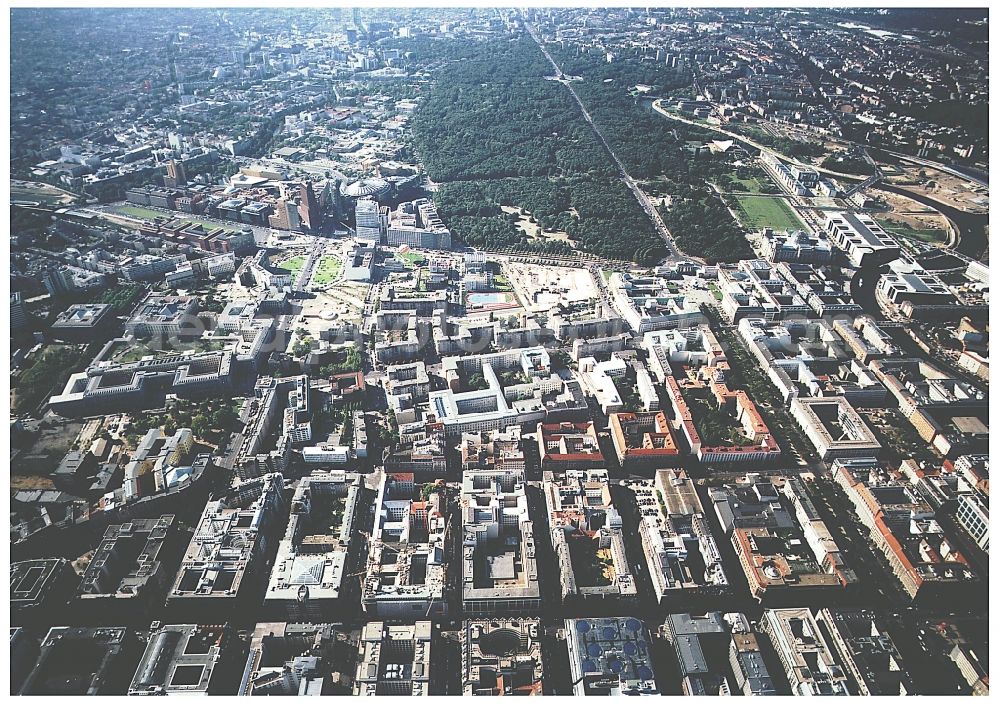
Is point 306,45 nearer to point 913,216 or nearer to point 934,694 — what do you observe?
point 913,216

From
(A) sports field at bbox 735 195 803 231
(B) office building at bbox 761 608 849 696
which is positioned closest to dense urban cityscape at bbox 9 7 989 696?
(B) office building at bbox 761 608 849 696

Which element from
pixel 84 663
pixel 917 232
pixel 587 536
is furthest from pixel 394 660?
pixel 917 232

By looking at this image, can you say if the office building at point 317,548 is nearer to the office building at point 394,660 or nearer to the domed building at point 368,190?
the office building at point 394,660

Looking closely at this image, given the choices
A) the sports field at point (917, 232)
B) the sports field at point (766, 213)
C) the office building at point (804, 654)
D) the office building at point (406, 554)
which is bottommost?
the office building at point (804, 654)

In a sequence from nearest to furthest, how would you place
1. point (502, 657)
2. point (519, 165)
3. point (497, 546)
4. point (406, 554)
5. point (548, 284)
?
point (502, 657)
point (406, 554)
point (497, 546)
point (548, 284)
point (519, 165)

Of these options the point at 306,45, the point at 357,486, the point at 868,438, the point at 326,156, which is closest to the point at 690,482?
the point at 868,438

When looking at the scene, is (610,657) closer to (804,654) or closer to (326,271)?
(804,654)

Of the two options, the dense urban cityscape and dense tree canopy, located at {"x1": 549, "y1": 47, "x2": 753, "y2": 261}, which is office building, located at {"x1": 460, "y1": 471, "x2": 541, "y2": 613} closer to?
the dense urban cityscape

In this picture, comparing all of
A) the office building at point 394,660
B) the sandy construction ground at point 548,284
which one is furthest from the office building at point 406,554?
the sandy construction ground at point 548,284
